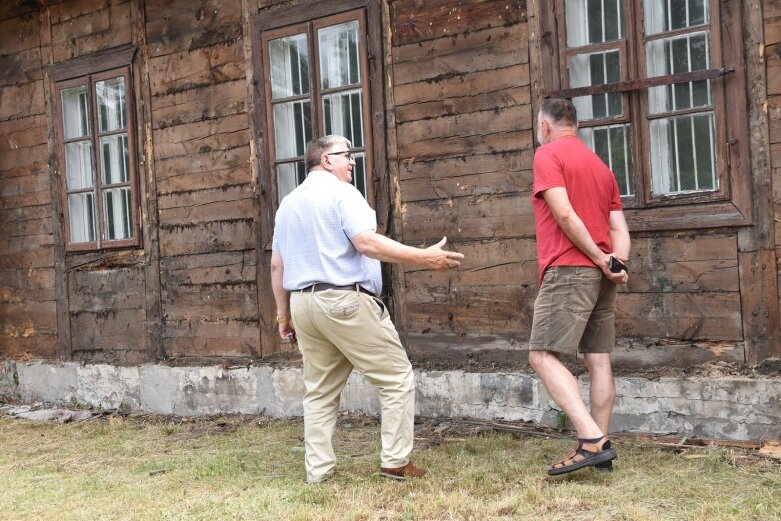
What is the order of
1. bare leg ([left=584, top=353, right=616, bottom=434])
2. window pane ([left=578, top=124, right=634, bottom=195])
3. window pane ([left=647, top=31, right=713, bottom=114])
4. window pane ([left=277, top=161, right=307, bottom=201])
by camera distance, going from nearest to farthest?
bare leg ([left=584, top=353, right=616, bottom=434]) < window pane ([left=647, top=31, right=713, bottom=114]) < window pane ([left=578, top=124, right=634, bottom=195]) < window pane ([left=277, top=161, right=307, bottom=201])

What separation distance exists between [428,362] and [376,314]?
212 centimetres

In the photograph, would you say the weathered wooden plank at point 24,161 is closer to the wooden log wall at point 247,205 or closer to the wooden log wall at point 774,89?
the wooden log wall at point 247,205

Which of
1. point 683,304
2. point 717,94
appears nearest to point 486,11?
point 717,94

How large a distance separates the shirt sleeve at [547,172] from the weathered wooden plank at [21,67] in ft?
20.5

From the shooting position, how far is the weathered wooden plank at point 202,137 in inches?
310

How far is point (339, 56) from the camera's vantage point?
7.34 meters

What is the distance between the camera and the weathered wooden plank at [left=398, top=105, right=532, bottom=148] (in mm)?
6418

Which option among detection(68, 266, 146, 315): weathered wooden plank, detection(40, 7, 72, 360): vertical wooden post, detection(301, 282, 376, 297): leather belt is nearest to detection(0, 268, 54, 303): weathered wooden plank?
detection(40, 7, 72, 360): vertical wooden post

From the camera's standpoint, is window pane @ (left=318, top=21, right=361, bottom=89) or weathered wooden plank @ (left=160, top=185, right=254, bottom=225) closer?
window pane @ (left=318, top=21, right=361, bottom=89)

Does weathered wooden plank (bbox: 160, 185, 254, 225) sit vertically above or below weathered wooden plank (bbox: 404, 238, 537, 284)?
above

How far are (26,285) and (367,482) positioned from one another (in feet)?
19.4

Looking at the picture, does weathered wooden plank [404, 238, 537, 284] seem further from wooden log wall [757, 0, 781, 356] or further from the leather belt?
the leather belt

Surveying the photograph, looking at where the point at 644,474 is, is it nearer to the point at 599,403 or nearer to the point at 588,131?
the point at 599,403

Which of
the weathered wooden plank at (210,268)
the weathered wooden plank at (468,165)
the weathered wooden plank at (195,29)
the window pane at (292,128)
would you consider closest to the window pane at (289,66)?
the window pane at (292,128)
